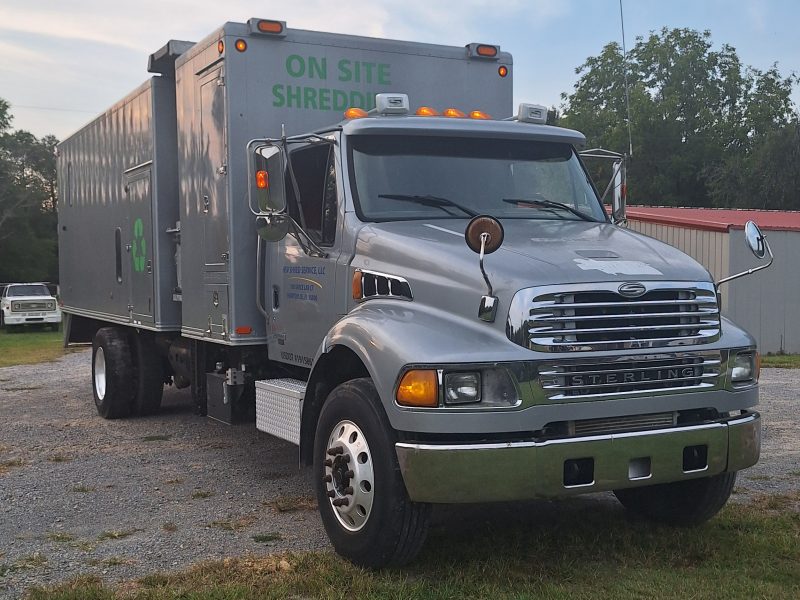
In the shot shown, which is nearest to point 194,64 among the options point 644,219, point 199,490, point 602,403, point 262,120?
point 262,120

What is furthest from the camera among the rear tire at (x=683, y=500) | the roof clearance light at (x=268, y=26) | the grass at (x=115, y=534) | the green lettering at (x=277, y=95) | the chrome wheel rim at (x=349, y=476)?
the green lettering at (x=277, y=95)

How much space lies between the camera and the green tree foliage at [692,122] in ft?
150

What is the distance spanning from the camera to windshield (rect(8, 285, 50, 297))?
3319cm

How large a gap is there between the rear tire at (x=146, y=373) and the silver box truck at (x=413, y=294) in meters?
0.95

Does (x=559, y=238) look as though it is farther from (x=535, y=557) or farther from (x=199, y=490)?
(x=199, y=490)

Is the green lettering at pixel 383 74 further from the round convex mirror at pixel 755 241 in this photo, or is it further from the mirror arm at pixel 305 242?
the round convex mirror at pixel 755 241

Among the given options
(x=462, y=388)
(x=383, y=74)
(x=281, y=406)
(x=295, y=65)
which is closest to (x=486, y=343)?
(x=462, y=388)

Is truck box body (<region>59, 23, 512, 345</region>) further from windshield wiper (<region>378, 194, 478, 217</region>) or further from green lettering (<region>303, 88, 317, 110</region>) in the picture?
windshield wiper (<region>378, 194, 478, 217</region>)

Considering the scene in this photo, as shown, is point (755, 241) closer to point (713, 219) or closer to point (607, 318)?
point (607, 318)

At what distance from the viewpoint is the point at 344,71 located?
7672mm

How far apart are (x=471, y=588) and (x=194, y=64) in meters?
5.04

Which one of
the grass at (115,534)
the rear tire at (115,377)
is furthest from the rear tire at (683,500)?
the rear tire at (115,377)

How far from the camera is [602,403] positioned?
15.9ft

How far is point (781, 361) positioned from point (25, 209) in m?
53.5
